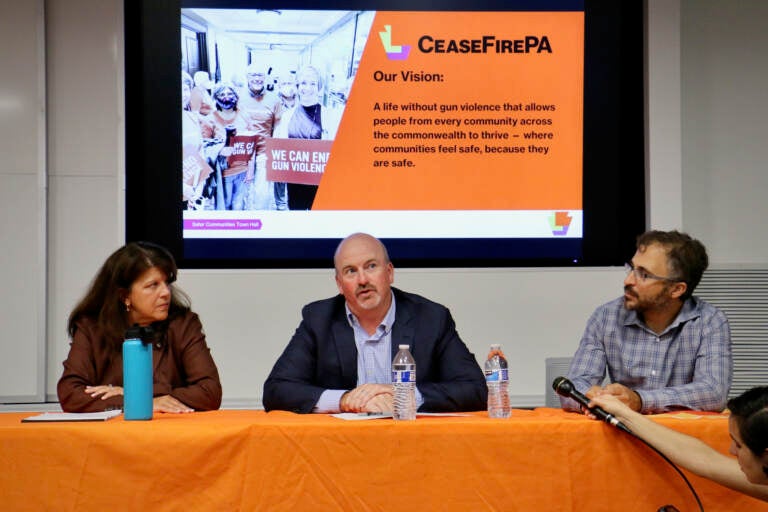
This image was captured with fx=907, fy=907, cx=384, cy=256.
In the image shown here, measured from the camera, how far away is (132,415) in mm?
2236

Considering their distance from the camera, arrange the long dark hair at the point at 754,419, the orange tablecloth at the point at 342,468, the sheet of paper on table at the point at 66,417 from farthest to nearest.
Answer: the sheet of paper on table at the point at 66,417 → the orange tablecloth at the point at 342,468 → the long dark hair at the point at 754,419

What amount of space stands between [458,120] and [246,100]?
3.34 feet

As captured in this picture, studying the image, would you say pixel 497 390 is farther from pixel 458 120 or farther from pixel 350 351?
pixel 458 120

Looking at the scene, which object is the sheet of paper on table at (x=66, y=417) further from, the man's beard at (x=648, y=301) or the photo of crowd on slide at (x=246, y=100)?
the photo of crowd on slide at (x=246, y=100)

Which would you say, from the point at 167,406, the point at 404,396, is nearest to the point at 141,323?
the point at 167,406

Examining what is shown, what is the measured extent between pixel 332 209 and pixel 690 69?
2107mm

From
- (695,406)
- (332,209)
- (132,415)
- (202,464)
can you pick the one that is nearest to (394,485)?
(202,464)

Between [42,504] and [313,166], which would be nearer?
[42,504]

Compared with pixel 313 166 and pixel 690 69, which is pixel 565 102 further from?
pixel 313 166

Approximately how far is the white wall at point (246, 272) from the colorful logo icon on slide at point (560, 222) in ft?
0.62

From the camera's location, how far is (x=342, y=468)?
6.84 ft

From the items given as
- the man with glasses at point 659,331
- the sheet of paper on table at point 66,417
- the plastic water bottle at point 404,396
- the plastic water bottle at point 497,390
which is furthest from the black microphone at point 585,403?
the sheet of paper on table at point 66,417

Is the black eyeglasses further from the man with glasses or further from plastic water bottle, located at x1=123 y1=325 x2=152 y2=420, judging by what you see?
plastic water bottle, located at x1=123 y1=325 x2=152 y2=420

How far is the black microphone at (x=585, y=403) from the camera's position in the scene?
210cm
